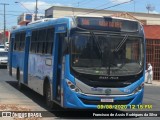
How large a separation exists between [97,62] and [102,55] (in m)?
0.25

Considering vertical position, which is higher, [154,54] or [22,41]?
[22,41]

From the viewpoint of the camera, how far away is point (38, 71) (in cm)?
1526

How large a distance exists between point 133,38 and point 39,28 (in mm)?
4673

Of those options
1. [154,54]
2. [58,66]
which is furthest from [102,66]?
[154,54]

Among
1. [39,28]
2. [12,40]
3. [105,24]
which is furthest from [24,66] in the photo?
[105,24]

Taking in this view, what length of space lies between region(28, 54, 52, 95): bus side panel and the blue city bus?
949mm

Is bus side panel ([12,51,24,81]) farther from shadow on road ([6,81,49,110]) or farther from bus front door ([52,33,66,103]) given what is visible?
bus front door ([52,33,66,103])

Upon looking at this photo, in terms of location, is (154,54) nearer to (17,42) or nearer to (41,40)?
(17,42)

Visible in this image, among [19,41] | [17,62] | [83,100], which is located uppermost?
[19,41]

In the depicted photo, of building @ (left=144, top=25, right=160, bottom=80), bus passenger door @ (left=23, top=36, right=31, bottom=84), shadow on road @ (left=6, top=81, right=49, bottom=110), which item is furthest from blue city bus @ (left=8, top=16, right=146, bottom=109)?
building @ (left=144, top=25, right=160, bottom=80)

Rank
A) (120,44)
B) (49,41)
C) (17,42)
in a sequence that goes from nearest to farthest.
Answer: (120,44), (49,41), (17,42)

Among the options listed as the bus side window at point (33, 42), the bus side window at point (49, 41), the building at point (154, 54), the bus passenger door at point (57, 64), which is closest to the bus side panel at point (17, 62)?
the bus side window at point (33, 42)

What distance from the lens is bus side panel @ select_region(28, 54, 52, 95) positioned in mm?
13870

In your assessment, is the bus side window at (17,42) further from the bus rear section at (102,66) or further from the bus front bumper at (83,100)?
the bus front bumper at (83,100)
